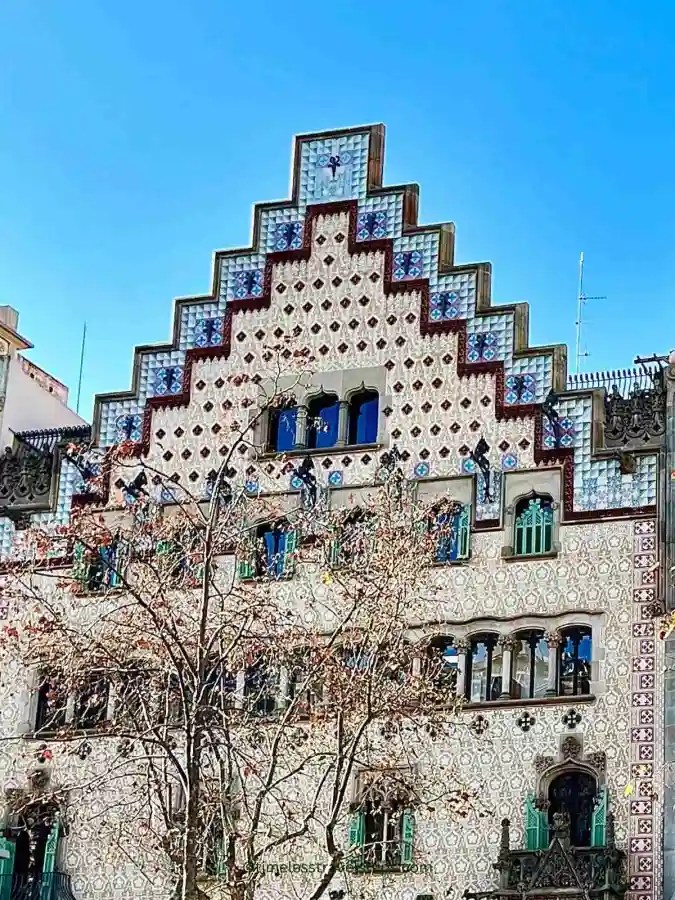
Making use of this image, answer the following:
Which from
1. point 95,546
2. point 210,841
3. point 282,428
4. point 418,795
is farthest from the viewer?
point 282,428

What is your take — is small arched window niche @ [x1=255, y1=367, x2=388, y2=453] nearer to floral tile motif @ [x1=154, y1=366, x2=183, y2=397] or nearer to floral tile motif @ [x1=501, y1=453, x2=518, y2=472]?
floral tile motif @ [x1=154, y1=366, x2=183, y2=397]

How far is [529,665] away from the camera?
100 feet

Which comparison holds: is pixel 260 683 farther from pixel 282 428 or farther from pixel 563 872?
pixel 563 872

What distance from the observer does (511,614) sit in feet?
101

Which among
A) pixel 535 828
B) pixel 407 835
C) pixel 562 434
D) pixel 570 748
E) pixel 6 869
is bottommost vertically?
pixel 6 869

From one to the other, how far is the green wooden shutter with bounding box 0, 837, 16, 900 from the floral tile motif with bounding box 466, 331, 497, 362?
10.7 meters

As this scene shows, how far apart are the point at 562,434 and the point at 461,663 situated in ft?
12.7

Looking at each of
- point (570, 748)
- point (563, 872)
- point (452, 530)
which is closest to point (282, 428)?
point (452, 530)

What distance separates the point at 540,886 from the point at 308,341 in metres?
10.1

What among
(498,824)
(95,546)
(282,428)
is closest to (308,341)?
(282,428)

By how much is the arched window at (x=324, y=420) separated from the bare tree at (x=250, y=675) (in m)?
0.54

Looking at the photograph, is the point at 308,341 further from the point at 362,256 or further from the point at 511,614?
the point at 511,614

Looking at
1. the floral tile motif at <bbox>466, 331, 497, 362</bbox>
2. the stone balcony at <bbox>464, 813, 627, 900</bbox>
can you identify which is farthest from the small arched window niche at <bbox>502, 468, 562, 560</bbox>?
the stone balcony at <bbox>464, 813, 627, 900</bbox>

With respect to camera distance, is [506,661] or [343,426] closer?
[506,661]
